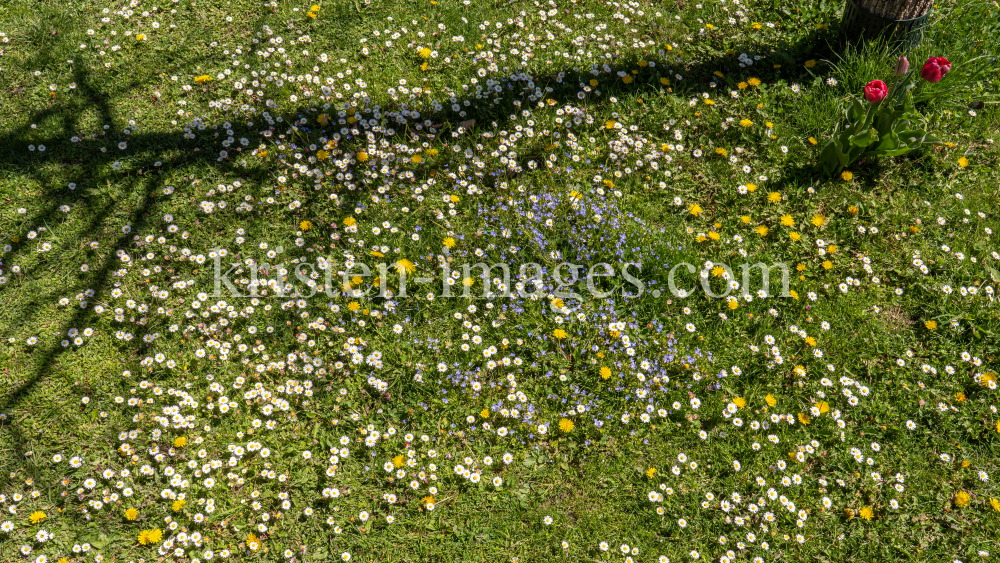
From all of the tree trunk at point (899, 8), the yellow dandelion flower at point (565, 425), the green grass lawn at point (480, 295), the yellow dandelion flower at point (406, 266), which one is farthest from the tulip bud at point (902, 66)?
the yellow dandelion flower at point (406, 266)

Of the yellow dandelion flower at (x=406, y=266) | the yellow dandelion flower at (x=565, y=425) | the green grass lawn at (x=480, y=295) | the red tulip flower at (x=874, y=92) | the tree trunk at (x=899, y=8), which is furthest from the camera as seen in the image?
the tree trunk at (x=899, y=8)

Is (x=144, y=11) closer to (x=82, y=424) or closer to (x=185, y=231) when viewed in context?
(x=185, y=231)

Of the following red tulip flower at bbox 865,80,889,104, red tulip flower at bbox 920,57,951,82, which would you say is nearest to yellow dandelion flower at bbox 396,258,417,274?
red tulip flower at bbox 865,80,889,104

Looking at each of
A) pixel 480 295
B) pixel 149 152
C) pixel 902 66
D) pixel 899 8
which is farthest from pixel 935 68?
pixel 149 152

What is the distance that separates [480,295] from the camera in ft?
12.2

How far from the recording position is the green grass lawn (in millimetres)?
3107

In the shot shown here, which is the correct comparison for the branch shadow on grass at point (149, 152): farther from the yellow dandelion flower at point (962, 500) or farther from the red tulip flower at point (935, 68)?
the yellow dandelion flower at point (962, 500)

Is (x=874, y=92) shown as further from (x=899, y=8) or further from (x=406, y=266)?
(x=406, y=266)

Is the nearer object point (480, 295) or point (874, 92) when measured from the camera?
point (874, 92)

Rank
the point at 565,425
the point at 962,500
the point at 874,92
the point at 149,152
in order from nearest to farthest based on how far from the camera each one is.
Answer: the point at 962,500 < the point at 565,425 < the point at 874,92 < the point at 149,152

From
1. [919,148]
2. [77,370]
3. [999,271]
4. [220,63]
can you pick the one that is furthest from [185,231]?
[999,271]

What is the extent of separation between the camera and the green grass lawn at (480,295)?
311 centimetres

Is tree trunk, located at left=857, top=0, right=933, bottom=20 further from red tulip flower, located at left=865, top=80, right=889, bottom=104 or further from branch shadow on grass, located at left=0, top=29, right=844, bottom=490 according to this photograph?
red tulip flower, located at left=865, top=80, right=889, bottom=104

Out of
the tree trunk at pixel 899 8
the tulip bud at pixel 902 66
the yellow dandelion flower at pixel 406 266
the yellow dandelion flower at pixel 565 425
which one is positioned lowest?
the yellow dandelion flower at pixel 565 425
